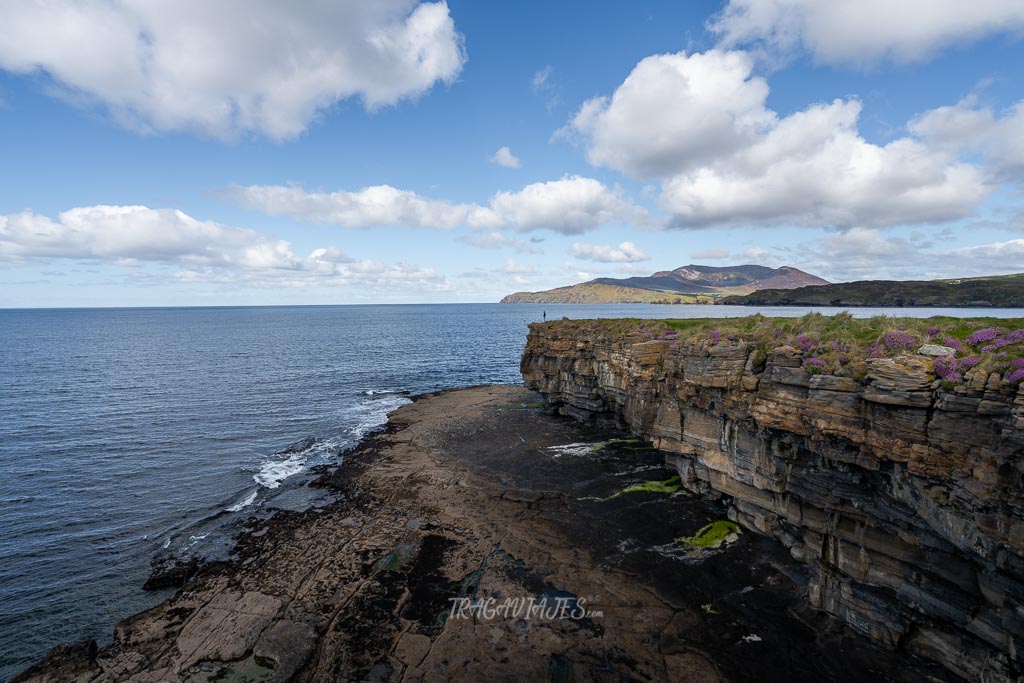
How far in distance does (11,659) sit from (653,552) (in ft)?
93.7

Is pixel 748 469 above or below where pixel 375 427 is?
above

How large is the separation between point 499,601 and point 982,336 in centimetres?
2150

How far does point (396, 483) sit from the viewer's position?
3312 centimetres

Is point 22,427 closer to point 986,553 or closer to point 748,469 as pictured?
point 748,469

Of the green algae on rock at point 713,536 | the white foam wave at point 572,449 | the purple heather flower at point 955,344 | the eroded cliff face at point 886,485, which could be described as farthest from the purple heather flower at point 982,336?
the white foam wave at point 572,449

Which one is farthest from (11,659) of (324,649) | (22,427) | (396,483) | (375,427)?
(22,427)

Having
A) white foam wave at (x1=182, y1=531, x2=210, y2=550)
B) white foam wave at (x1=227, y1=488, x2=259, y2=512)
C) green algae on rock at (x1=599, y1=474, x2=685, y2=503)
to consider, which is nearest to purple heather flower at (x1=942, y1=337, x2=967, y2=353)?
green algae on rock at (x1=599, y1=474, x2=685, y2=503)

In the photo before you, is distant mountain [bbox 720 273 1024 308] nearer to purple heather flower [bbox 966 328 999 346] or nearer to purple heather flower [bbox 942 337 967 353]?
purple heather flower [bbox 966 328 999 346]

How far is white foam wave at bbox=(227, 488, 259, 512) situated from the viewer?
29659 millimetres

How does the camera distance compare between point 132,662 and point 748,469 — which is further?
point 748,469

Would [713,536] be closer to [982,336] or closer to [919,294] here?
[982,336]

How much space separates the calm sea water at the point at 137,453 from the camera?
2166 centimetres

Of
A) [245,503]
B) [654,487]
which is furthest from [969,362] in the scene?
[245,503]

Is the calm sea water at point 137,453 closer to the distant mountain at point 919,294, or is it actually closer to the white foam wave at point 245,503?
the white foam wave at point 245,503
